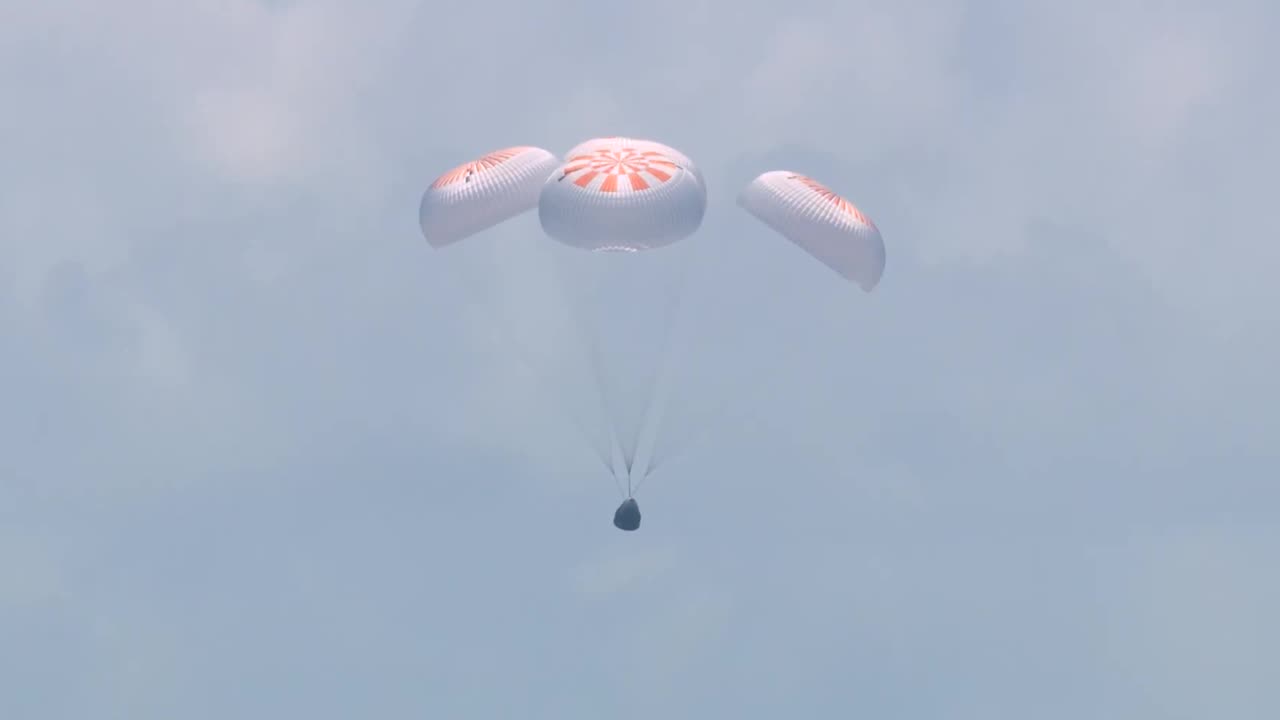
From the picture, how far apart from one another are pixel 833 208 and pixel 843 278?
2230mm

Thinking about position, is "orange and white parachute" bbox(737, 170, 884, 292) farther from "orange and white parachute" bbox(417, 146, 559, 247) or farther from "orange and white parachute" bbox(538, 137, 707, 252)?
"orange and white parachute" bbox(417, 146, 559, 247)

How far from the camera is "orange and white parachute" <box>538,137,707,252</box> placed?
83750mm

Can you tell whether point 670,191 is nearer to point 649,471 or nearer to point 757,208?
point 757,208

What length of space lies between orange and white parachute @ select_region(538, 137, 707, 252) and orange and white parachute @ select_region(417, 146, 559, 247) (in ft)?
2.75

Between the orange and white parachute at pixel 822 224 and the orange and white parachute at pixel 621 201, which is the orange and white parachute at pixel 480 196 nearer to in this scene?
the orange and white parachute at pixel 621 201

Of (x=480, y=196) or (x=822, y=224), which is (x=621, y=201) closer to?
(x=480, y=196)

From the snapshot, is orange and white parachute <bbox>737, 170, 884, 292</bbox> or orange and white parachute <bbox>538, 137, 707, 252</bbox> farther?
orange and white parachute <bbox>737, 170, 884, 292</bbox>

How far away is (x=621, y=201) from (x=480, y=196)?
4.81 metres

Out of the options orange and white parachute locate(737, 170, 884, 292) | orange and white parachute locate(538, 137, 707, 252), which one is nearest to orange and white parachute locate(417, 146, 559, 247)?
orange and white parachute locate(538, 137, 707, 252)

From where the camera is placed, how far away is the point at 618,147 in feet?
284

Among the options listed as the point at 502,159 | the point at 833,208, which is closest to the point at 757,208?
the point at 833,208

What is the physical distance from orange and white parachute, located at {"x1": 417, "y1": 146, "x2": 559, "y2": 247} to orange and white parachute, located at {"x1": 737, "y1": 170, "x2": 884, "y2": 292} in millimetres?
6659

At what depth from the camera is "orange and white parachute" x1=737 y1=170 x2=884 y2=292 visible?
8506cm

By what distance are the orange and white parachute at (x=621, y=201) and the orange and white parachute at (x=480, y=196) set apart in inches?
33.1
